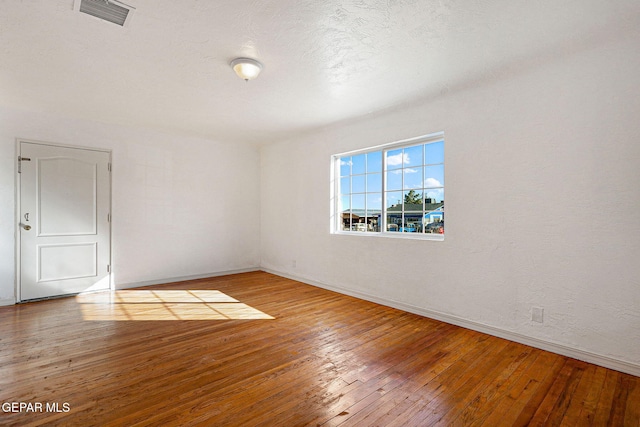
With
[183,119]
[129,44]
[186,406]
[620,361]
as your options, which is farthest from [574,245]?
[183,119]

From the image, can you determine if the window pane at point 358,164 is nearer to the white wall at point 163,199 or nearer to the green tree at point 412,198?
the green tree at point 412,198

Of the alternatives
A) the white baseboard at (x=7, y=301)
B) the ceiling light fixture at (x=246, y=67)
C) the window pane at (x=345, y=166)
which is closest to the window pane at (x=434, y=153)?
A: the window pane at (x=345, y=166)

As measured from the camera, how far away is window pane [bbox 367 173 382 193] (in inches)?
172

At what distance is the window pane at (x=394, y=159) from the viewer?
162 inches

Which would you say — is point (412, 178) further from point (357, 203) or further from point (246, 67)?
point (246, 67)

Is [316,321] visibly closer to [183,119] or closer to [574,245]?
[574,245]

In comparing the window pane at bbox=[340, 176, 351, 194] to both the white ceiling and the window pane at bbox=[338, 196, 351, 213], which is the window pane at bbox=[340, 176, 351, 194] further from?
the white ceiling

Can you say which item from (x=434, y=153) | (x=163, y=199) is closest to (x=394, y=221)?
(x=434, y=153)

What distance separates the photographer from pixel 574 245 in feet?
8.55

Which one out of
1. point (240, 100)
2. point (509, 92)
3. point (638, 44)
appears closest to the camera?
point (638, 44)

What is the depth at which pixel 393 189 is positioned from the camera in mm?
4180

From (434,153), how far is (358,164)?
1.24m

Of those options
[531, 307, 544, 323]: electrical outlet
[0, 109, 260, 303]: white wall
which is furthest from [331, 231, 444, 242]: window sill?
[0, 109, 260, 303]: white wall

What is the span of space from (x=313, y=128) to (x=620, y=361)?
14.2ft
